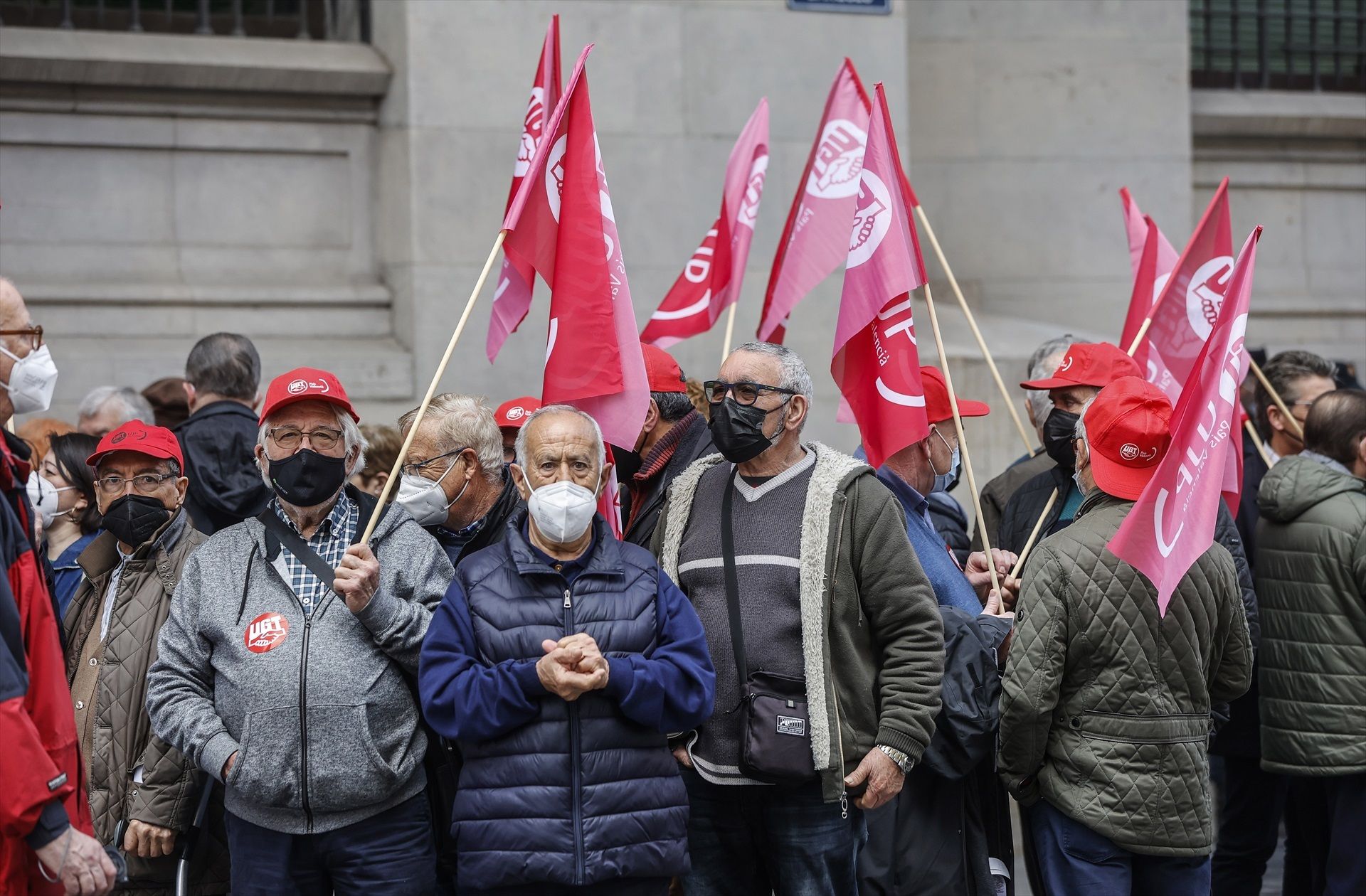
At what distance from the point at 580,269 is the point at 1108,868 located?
2.44 metres

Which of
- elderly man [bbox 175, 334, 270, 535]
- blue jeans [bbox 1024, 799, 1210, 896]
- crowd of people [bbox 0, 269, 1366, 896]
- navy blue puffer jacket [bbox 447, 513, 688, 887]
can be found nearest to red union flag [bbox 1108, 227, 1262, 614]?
crowd of people [bbox 0, 269, 1366, 896]

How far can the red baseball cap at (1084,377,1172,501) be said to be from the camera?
479 centimetres

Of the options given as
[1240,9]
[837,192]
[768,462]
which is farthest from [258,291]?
[1240,9]

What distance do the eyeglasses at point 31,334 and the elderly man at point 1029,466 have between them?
353 centimetres

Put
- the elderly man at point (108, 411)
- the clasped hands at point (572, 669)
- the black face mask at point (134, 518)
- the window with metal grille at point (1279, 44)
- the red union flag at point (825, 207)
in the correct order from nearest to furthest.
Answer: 1. the clasped hands at point (572, 669)
2. the black face mask at point (134, 518)
3. the red union flag at point (825, 207)
4. the elderly man at point (108, 411)
5. the window with metal grille at point (1279, 44)

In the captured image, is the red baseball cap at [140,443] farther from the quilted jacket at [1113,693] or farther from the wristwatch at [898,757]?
the quilted jacket at [1113,693]

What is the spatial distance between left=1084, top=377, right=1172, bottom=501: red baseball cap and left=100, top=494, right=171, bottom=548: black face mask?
2873 millimetres

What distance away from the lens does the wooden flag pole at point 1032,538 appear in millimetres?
5543

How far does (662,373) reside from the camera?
5836mm

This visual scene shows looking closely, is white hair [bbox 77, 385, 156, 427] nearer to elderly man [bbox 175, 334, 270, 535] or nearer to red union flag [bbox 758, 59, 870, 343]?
elderly man [bbox 175, 334, 270, 535]

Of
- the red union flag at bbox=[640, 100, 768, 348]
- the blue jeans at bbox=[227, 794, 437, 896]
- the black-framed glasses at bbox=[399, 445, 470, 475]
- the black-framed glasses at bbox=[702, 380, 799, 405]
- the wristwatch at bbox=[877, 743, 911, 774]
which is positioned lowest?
the blue jeans at bbox=[227, 794, 437, 896]

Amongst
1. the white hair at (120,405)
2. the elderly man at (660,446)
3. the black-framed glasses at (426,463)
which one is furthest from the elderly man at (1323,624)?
the white hair at (120,405)

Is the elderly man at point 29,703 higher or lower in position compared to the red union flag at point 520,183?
lower

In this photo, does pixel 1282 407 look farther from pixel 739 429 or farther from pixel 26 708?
pixel 26 708
